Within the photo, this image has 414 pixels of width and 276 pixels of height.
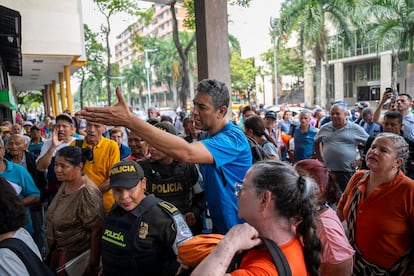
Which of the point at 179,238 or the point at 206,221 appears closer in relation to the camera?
the point at 179,238

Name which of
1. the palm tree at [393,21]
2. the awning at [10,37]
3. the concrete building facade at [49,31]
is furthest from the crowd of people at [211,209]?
the palm tree at [393,21]

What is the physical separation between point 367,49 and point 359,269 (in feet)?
128

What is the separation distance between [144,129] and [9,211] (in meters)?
0.94

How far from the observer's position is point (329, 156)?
555 cm

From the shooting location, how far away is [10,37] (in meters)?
10.8

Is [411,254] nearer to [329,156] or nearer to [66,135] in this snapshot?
[329,156]

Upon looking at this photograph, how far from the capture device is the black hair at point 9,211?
2.00m

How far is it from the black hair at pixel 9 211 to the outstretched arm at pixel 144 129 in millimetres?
762

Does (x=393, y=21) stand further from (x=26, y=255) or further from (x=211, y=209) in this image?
(x=26, y=255)

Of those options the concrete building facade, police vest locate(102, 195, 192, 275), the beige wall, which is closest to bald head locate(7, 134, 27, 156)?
police vest locate(102, 195, 192, 275)

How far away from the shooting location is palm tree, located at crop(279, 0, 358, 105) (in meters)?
24.9

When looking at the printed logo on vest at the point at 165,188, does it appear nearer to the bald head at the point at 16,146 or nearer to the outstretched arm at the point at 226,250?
the outstretched arm at the point at 226,250

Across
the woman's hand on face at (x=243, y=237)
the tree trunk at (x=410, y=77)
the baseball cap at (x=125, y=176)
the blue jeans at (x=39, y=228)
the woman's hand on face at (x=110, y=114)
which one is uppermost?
the tree trunk at (x=410, y=77)

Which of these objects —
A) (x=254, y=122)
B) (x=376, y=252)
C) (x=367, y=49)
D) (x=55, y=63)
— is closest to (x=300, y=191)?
(x=376, y=252)
